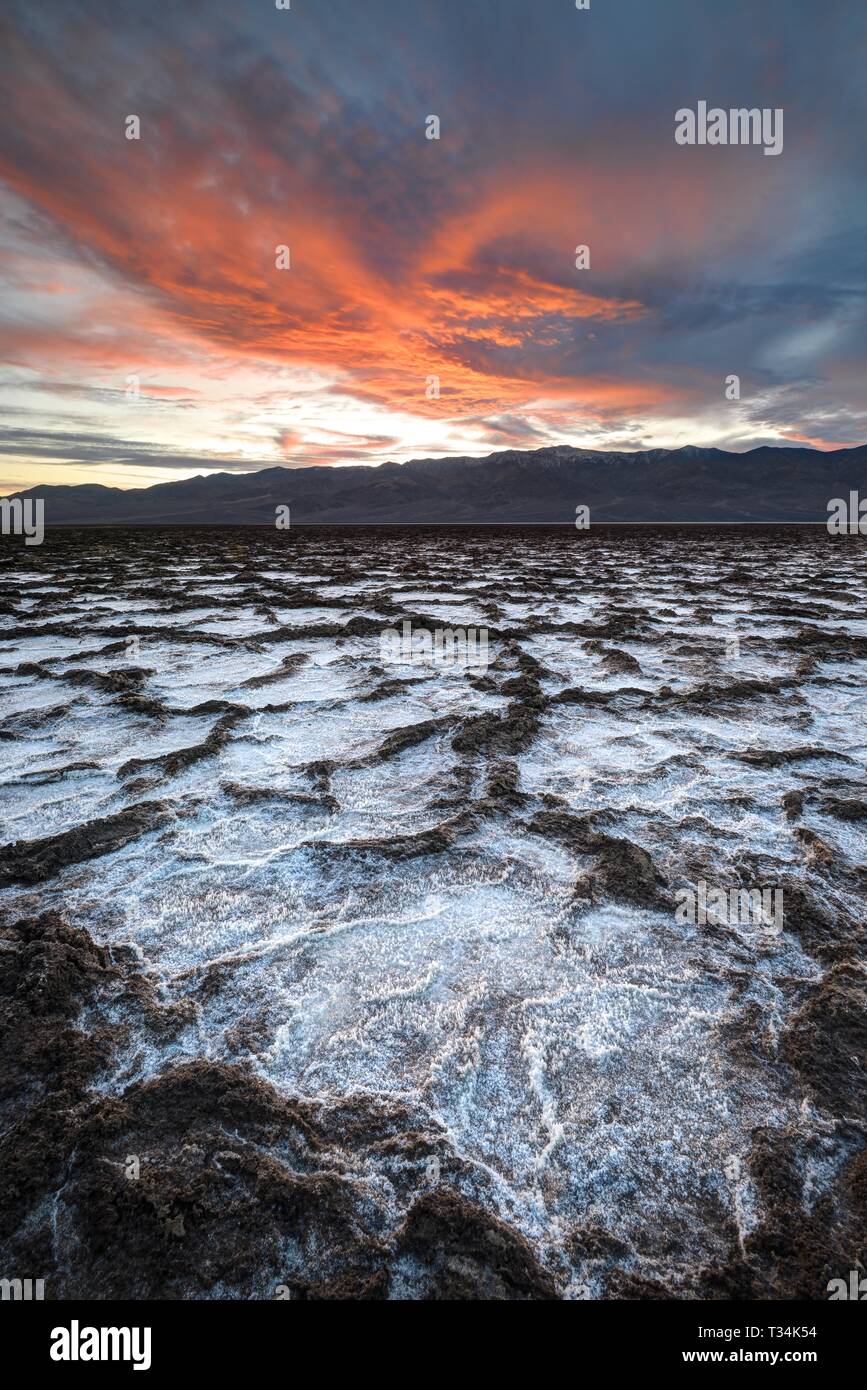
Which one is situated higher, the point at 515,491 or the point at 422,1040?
the point at 515,491

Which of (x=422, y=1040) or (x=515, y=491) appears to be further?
(x=515, y=491)

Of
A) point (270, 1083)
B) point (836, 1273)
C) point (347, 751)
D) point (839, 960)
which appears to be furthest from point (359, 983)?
point (347, 751)

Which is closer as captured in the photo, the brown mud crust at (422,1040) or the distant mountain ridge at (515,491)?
the brown mud crust at (422,1040)

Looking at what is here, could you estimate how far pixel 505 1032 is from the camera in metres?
1.71

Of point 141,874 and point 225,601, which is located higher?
point 225,601

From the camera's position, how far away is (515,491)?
13875 cm

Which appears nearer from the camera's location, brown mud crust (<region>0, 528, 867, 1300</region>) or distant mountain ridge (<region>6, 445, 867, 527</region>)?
brown mud crust (<region>0, 528, 867, 1300</region>)

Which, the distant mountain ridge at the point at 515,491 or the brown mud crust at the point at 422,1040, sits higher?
the distant mountain ridge at the point at 515,491

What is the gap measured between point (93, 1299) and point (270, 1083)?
0.47m

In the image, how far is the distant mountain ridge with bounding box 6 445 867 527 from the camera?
107625 millimetres

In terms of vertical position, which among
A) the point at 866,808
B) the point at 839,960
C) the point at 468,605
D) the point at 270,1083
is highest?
the point at 468,605

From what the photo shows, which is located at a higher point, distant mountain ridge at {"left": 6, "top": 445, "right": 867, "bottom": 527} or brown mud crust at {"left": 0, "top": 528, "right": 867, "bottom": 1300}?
distant mountain ridge at {"left": 6, "top": 445, "right": 867, "bottom": 527}

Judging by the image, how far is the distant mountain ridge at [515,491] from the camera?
10762 centimetres
